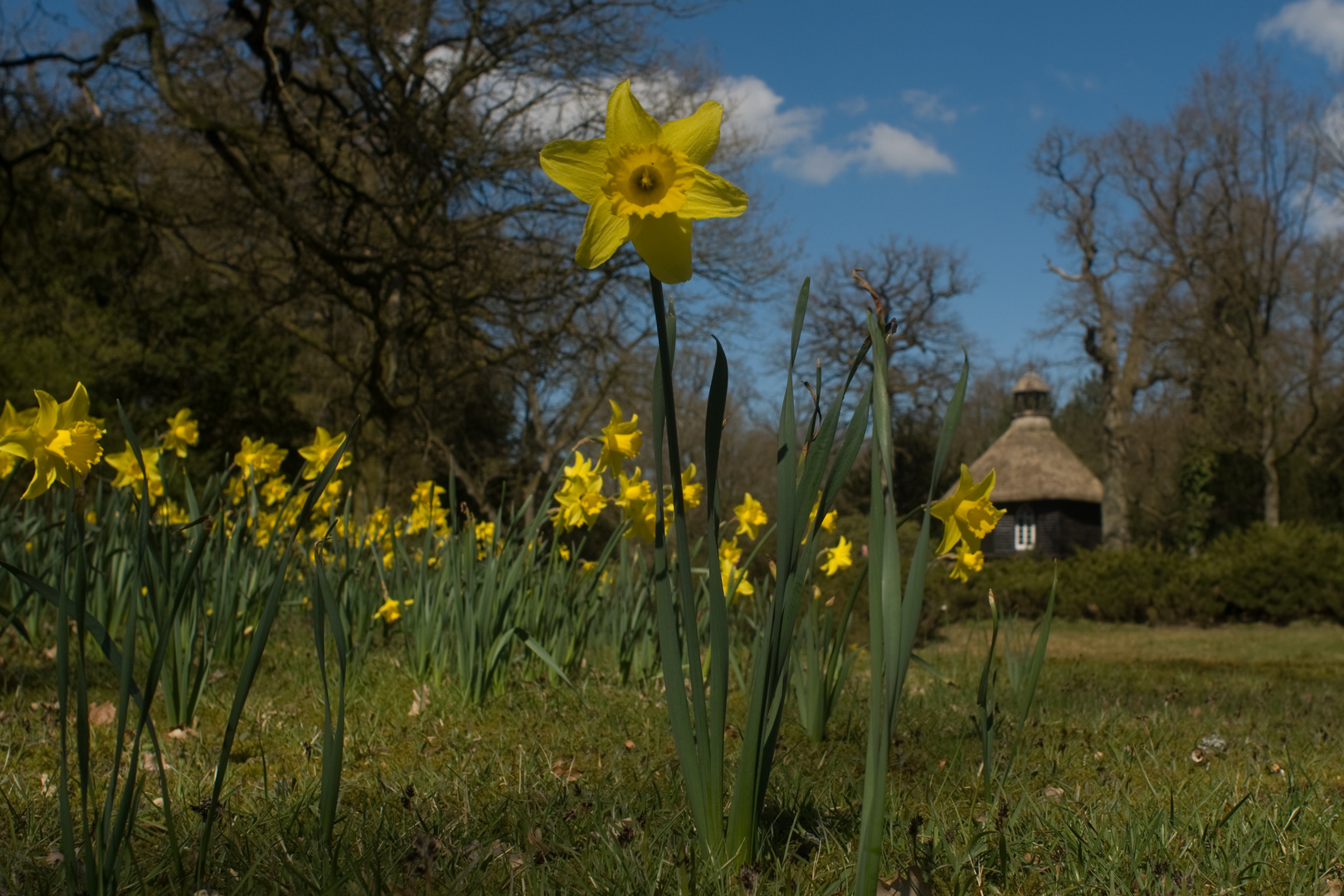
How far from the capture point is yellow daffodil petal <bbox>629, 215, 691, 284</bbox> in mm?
1200

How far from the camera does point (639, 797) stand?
1.87 m

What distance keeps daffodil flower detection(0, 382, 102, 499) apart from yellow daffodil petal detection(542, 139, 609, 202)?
97 cm

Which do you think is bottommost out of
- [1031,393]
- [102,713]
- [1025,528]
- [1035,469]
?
[1025,528]

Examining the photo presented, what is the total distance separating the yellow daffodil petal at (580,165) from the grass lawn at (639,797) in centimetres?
101

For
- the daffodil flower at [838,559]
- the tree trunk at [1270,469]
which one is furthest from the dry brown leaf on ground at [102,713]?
the tree trunk at [1270,469]

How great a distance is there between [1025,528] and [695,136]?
93.4 ft

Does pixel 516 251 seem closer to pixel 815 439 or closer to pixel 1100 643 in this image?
pixel 1100 643

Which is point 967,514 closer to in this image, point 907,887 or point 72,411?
point 907,887

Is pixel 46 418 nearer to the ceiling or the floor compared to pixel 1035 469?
nearer to the floor

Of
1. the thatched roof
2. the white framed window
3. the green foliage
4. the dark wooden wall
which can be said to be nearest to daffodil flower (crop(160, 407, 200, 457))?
the green foliage

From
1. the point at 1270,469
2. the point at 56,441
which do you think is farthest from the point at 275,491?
the point at 1270,469

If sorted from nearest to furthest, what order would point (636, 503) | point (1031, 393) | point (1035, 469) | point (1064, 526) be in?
1. point (636, 503)
2. point (1064, 526)
3. point (1035, 469)
4. point (1031, 393)

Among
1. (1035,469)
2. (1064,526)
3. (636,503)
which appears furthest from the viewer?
(1035,469)

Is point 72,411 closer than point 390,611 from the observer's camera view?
Yes
